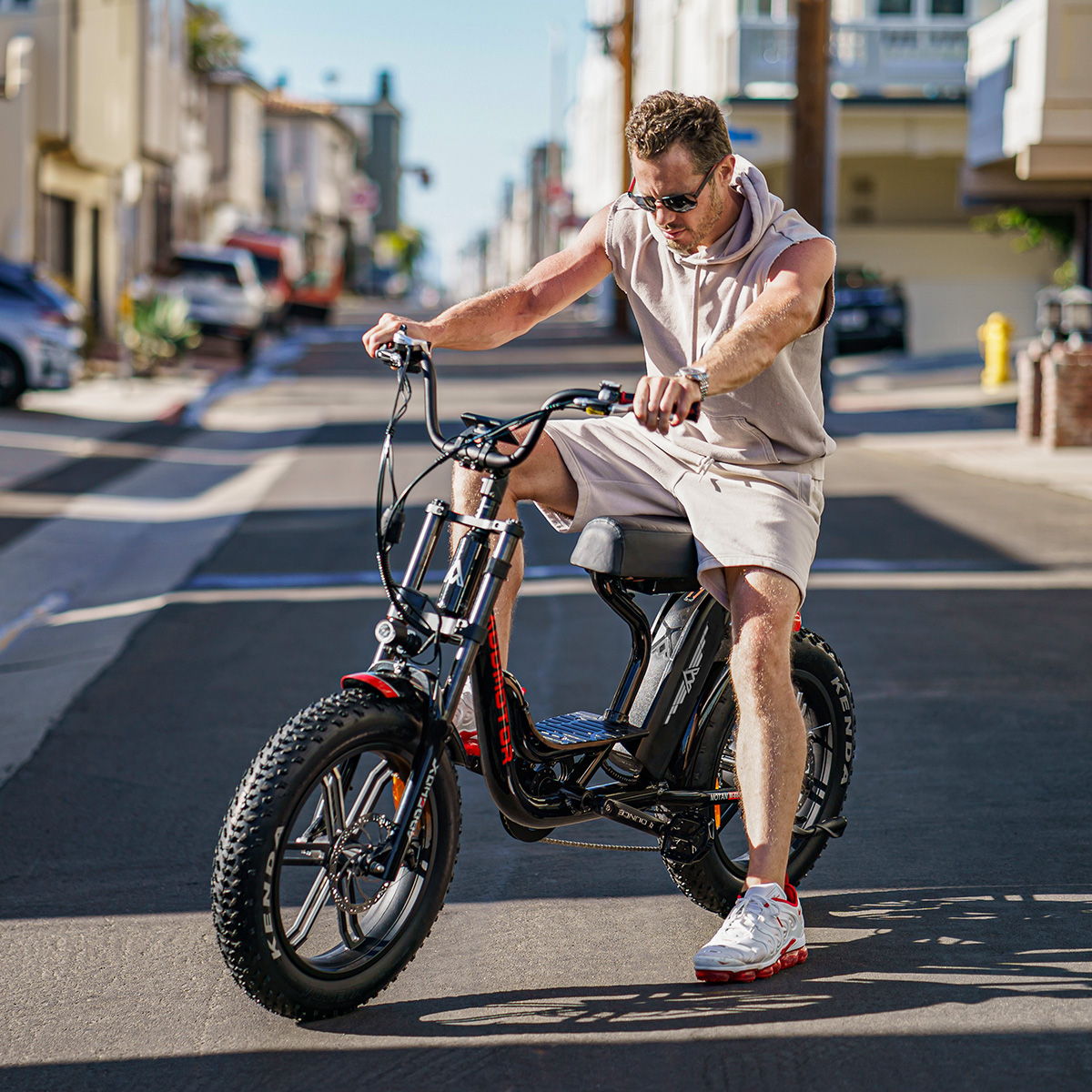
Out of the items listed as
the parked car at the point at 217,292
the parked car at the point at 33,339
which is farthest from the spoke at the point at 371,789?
the parked car at the point at 217,292

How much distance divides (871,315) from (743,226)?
24827 millimetres

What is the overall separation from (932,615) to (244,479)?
7909mm

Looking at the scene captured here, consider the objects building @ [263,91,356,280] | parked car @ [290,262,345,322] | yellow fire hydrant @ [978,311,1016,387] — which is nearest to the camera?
yellow fire hydrant @ [978,311,1016,387]

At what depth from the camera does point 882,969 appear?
12.1 feet

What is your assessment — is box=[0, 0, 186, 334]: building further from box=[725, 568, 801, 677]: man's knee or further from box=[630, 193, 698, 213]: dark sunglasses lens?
box=[725, 568, 801, 677]: man's knee

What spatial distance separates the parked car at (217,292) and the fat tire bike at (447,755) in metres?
27.2

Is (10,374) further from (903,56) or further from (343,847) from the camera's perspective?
(903,56)

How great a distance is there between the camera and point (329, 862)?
11.1 ft

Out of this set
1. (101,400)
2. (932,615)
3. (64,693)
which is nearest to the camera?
(64,693)

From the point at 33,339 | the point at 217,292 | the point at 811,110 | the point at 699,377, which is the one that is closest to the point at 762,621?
the point at 699,377

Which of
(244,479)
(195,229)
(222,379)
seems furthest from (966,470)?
(195,229)

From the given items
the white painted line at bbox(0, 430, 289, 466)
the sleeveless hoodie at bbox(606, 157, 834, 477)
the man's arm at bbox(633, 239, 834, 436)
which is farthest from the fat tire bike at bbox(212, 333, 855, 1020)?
the white painted line at bbox(0, 430, 289, 466)

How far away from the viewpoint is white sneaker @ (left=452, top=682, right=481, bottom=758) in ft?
11.8

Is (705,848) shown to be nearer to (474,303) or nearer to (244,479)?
(474,303)
